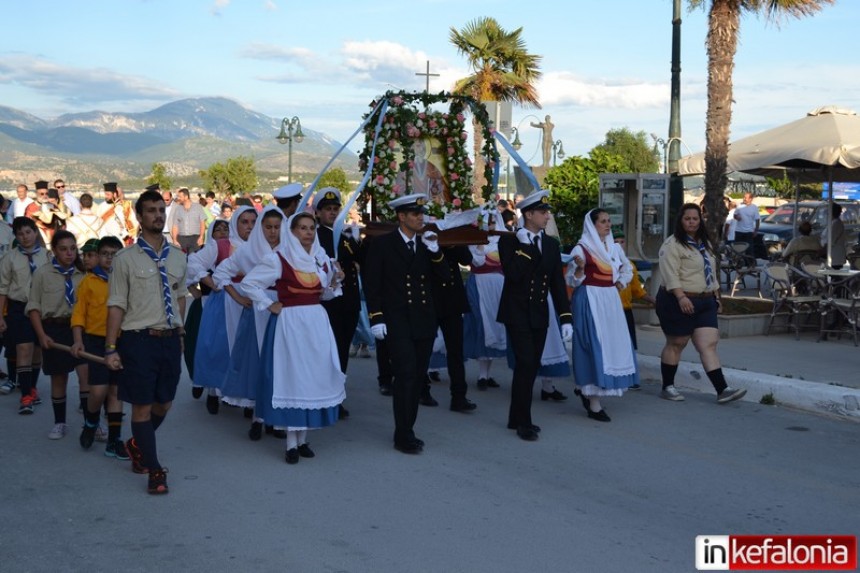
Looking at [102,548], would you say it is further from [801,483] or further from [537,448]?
[801,483]

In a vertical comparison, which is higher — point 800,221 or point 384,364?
point 800,221

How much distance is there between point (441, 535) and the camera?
5.78m

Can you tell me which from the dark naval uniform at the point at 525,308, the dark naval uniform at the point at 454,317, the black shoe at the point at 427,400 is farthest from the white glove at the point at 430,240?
the black shoe at the point at 427,400

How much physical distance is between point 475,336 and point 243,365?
284cm

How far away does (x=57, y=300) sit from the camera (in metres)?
8.69

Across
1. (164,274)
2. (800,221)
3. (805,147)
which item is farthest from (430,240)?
(800,221)

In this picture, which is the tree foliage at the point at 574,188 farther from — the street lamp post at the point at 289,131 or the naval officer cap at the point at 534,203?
the street lamp post at the point at 289,131

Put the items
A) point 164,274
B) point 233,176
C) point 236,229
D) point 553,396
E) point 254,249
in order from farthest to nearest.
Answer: point 233,176
point 553,396
point 236,229
point 254,249
point 164,274

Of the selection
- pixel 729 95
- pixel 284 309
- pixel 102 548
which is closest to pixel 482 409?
pixel 284 309

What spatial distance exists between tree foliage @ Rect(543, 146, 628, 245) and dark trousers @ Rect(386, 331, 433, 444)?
1148cm

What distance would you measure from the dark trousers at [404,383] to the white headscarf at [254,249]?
55.6 inches

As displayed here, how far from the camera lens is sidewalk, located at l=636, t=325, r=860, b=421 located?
30.8 ft

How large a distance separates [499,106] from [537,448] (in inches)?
492

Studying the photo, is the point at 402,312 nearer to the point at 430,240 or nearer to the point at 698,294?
the point at 430,240
